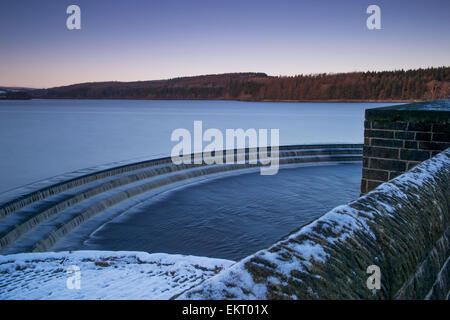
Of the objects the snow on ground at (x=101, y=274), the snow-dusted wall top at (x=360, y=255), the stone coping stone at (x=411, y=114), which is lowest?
the snow on ground at (x=101, y=274)

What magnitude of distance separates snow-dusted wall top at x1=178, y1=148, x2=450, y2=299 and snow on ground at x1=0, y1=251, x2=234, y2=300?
214cm

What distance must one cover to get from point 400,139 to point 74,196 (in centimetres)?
636

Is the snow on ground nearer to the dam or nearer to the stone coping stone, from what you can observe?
the dam

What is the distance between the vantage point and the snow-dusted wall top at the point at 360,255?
124cm

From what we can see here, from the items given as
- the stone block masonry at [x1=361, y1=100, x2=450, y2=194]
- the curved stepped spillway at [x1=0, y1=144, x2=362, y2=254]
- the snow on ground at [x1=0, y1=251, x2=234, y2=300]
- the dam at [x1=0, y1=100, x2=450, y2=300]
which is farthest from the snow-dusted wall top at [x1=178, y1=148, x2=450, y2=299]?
the curved stepped spillway at [x1=0, y1=144, x2=362, y2=254]

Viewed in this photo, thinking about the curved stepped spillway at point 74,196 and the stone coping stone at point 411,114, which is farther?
the curved stepped spillway at point 74,196

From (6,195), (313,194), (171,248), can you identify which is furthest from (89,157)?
(171,248)

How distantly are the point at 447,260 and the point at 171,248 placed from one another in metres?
4.09

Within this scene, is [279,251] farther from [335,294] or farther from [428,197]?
[428,197]

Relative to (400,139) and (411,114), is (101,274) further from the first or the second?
(411,114)

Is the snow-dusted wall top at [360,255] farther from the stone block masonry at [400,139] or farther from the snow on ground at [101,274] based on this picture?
the stone block masonry at [400,139]

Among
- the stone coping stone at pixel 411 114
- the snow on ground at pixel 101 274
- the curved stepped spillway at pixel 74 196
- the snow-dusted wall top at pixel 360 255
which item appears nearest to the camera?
the snow-dusted wall top at pixel 360 255

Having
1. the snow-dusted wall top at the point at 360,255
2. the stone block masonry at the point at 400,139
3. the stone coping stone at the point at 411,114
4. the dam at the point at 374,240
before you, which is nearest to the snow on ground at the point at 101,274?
the dam at the point at 374,240

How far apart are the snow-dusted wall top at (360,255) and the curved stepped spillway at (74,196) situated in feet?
17.4
